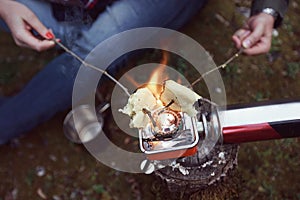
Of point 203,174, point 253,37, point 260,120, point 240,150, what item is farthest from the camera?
point 240,150

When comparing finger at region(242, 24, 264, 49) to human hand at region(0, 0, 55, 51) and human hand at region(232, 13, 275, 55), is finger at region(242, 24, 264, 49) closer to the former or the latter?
human hand at region(232, 13, 275, 55)

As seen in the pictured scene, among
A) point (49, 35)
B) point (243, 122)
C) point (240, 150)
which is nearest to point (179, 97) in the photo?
point (243, 122)

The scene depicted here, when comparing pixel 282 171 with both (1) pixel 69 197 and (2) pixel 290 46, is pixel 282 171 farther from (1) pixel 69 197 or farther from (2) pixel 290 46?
(1) pixel 69 197

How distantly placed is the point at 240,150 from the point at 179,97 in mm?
997

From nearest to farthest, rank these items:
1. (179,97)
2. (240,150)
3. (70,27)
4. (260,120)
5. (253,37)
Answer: (179,97) < (260,120) < (253,37) < (70,27) < (240,150)

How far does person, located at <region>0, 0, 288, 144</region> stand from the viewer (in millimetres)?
1557

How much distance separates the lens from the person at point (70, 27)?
1557 mm

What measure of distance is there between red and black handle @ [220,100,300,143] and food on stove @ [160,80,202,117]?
0.23 meters

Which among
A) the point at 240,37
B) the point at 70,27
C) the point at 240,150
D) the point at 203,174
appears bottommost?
the point at 240,150

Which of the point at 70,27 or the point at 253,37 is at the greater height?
the point at 70,27

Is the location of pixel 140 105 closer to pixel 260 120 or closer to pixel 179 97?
pixel 179 97

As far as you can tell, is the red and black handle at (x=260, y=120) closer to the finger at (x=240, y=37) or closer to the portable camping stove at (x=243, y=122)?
the portable camping stove at (x=243, y=122)

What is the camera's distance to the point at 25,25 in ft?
5.30

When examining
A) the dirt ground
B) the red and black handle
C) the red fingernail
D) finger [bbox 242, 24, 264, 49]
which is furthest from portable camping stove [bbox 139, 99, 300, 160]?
the red fingernail
